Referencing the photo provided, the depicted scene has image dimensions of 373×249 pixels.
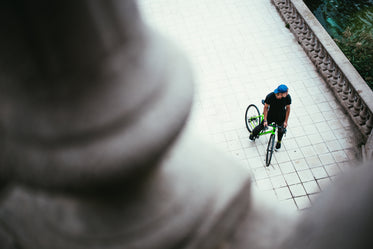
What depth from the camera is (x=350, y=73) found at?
7.69m

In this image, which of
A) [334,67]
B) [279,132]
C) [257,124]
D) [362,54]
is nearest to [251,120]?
[257,124]

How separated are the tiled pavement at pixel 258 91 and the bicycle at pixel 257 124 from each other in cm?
18

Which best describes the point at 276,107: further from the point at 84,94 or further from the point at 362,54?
the point at 84,94

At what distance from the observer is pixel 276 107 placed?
6141 mm

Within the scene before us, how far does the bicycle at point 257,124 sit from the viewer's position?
21.5ft

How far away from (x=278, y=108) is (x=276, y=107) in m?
0.04

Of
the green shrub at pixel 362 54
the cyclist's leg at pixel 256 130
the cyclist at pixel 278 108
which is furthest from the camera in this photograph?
the green shrub at pixel 362 54

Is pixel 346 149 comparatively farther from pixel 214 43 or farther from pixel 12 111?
pixel 12 111

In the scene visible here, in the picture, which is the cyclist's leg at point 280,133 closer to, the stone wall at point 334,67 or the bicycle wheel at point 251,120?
the bicycle wheel at point 251,120

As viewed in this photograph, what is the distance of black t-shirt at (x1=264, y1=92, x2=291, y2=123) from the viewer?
5988mm

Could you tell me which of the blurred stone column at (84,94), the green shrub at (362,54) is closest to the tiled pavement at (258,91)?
the green shrub at (362,54)

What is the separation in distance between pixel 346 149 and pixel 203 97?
3.38 metres

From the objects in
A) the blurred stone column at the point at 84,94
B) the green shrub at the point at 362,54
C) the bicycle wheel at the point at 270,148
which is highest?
the blurred stone column at the point at 84,94

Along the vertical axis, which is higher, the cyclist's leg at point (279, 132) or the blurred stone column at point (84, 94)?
the blurred stone column at point (84, 94)
